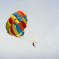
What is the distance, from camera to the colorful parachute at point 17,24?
68.8 metres

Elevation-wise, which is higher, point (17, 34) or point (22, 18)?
point (22, 18)

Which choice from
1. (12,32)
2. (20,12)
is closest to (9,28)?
(12,32)

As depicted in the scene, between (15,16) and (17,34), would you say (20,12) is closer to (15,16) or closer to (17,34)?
(15,16)

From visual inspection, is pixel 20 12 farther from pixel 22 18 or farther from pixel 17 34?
pixel 17 34

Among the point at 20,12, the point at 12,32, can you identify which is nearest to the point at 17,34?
the point at 12,32

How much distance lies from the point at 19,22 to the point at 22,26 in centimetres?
140

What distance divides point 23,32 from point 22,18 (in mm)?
3964

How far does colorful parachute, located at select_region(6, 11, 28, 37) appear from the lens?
68812mm

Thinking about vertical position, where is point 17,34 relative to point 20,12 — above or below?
below

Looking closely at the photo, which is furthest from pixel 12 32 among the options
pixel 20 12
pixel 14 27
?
pixel 20 12

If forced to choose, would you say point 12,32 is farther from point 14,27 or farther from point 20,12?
point 20,12

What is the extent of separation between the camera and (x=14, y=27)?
69312mm

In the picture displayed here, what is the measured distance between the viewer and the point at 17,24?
69562 millimetres

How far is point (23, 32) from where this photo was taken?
2763 inches
